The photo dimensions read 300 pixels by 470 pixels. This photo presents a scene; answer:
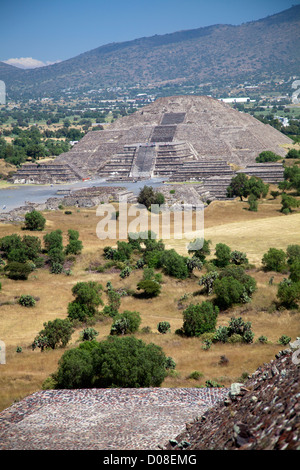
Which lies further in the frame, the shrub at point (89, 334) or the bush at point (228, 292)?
the bush at point (228, 292)

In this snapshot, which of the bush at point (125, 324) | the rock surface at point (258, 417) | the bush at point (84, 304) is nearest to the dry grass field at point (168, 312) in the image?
the bush at point (125, 324)

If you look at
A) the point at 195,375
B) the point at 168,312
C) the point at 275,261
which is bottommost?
the point at 168,312

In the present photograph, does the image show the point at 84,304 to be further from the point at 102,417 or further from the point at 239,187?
the point at 239,187

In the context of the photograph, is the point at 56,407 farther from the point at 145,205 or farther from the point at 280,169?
the point at 280,169

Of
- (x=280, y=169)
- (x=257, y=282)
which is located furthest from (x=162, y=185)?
(x=257, y=282)

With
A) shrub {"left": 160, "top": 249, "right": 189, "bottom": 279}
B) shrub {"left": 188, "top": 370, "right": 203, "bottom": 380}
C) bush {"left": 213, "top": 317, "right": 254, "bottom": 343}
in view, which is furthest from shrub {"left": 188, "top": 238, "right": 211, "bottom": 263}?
shrub {"left": 188, "top": 370, "right": 203, "bottom": 380}

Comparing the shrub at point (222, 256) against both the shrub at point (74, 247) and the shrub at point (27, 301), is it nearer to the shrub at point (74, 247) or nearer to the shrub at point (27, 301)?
the shrub at point (74, 247)

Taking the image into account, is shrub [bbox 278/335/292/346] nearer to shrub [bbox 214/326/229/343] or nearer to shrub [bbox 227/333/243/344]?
shrub [bbox 227/333/243/344]

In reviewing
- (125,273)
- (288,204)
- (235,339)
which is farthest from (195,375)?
(288,204)
